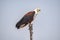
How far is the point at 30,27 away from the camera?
4.93 feet

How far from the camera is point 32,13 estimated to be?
156cm

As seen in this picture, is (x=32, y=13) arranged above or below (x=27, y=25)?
Answer: above

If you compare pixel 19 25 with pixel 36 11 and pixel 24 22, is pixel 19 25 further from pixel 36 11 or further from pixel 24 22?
pixel 36 11

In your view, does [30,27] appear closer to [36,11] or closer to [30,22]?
[30,22]

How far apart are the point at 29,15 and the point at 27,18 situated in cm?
3

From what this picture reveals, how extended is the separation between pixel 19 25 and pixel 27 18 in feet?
0.32

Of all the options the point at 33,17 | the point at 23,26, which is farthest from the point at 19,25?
the point at 33,17

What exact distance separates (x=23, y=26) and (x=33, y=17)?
123 millimetres

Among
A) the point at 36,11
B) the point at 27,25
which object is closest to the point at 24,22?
the point at 27,25

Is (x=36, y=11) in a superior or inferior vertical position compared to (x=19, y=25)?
superior

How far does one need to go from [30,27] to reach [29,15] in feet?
0.39

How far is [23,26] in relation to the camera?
1540 mm

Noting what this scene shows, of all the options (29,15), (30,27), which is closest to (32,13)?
(29,15)

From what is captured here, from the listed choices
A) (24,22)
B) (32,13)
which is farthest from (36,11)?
(24,22)
